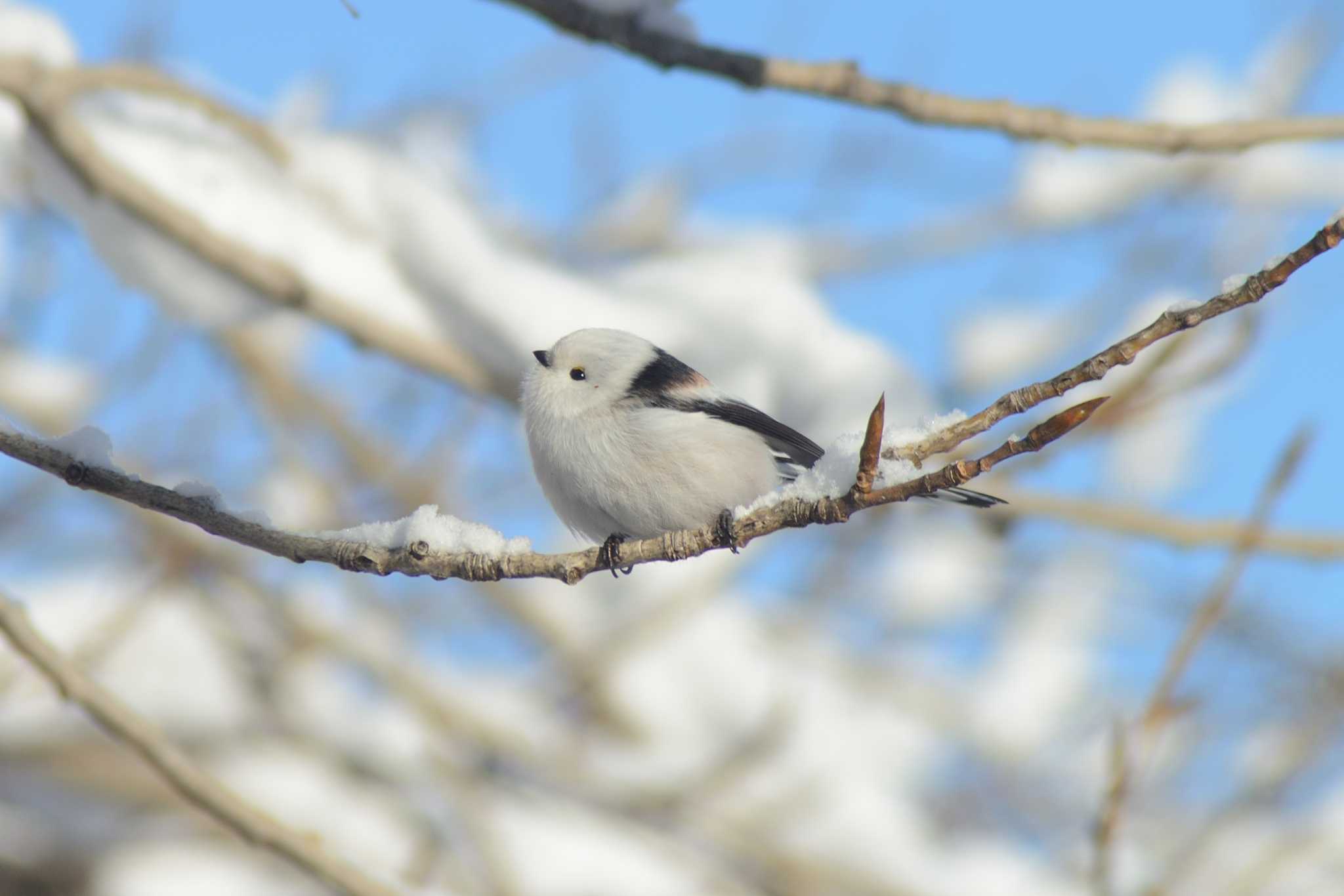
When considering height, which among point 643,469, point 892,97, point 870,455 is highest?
point 892,97

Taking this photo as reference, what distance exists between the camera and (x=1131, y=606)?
6.55 meters

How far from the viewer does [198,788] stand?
7.38ft

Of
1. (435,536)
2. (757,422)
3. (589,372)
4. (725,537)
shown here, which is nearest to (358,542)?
(435,536)

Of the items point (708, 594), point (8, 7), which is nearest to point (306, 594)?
point (708, 594)

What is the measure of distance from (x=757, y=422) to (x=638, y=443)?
0.27m

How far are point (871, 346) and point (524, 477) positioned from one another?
7.80 feet

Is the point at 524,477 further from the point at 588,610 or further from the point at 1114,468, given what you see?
the point at 1114,468

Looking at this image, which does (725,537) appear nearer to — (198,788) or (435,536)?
(435,536)

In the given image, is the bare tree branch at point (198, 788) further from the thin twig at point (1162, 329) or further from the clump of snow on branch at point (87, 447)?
the thin twig at point (1162, 329)

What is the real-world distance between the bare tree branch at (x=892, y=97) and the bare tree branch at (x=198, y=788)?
1.69 meters

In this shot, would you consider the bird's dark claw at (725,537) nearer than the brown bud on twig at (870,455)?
No

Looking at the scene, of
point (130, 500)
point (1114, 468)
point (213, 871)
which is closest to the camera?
point (130, 500)

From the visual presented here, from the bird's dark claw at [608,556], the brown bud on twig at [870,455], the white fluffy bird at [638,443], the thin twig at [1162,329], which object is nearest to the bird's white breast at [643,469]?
the white fluffy bird at [638,443]

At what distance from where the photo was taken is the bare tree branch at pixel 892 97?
2582 mm
